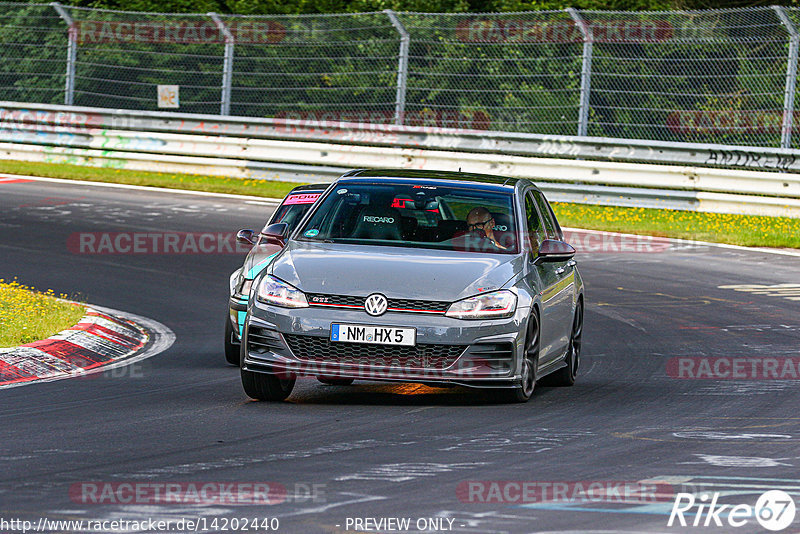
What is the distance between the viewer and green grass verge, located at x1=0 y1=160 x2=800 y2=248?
20289 mm

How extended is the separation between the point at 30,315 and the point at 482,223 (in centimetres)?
398

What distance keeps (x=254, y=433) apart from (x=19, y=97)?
22785 mm

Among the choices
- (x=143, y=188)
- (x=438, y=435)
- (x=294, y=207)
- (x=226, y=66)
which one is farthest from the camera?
(x=226, y=66)

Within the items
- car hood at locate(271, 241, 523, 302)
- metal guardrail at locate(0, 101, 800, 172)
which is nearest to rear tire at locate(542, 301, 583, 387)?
car hood at locate(271, 241, 523, 302)

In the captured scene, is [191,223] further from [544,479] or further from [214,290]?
[544,479]

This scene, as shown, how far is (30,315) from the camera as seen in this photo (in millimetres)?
11766

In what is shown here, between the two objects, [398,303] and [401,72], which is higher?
[401,72]

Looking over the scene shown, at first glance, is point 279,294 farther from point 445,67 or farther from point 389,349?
point 445,67

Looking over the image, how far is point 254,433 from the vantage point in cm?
804

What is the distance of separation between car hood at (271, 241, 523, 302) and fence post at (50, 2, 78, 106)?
19381mm

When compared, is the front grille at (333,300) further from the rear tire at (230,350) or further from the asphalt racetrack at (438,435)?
the rear tire at (230,350)

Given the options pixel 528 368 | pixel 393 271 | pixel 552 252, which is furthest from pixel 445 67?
pixel 393 271

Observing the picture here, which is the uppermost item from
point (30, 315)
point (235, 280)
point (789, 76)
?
point (789, 76)

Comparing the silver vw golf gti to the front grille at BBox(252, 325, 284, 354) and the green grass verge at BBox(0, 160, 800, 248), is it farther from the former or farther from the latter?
the green grass verge at BBox(0, 160, 800, 248)
